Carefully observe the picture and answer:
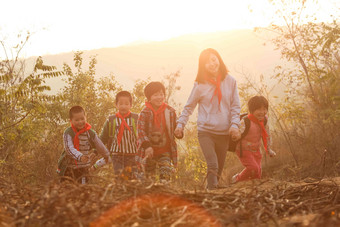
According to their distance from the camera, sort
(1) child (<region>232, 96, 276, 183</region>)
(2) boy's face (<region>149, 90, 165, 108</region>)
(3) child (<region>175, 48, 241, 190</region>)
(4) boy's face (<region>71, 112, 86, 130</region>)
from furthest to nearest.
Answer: (4) boy's face (<region>71, 112, 86, 130</region>), (1) child (<region>232, 96, 276, 183</region>), (2) boy's face (<region>149, 90, 165, 108</region>), (3) child (<region>175, 48, 241, 190</region>)

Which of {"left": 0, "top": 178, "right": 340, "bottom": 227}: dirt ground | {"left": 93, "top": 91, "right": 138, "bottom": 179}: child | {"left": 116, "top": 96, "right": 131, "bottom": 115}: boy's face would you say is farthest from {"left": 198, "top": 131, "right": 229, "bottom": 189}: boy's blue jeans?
{"left": 0, "top": 178, "right": 340, "bottom": 227}: dirt ground

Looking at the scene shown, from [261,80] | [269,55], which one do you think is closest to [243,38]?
[269,55]

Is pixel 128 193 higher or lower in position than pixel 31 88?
lower

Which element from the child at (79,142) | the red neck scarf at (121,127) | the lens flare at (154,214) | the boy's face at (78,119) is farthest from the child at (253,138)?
the lens flare at (154,214)

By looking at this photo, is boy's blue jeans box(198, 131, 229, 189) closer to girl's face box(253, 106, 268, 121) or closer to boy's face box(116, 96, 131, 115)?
girl's face box(253, 106, 268, 121)

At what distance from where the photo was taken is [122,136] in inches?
258

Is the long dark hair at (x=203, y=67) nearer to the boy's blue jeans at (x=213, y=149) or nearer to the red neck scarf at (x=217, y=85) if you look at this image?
the red neck scarf at (x=217, y=85)

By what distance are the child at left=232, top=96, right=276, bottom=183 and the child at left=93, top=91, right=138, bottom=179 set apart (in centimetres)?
171

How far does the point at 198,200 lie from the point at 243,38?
13692 centimetres

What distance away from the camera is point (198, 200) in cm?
240

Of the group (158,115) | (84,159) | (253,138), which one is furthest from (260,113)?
(84,159)

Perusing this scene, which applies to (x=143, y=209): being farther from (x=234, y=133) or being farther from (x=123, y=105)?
(x=123, y=105)

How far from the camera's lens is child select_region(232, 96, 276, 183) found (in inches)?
236

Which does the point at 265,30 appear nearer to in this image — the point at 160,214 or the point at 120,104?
the point at 120,104
